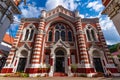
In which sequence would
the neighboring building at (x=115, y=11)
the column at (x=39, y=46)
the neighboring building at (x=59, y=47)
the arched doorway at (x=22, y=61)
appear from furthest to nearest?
the arched doorway at (x=22, y=61), the column at (x=39, y=46), the neighboring building at (x=59, y=47), the neighboring building at (x=115, y=11)

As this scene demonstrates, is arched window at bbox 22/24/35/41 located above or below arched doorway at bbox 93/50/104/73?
above

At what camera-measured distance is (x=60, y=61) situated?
1505 centimetres

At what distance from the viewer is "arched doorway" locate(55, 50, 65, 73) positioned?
1448 centimetres

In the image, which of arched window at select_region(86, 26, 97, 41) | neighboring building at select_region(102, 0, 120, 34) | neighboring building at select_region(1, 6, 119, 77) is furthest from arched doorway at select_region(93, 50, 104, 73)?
neighboring building at select_region(102, 0, 120, 34)

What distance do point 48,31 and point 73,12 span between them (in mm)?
6822

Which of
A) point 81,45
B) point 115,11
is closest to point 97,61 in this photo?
point 81,45

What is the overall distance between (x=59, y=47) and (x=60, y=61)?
7.77 ft

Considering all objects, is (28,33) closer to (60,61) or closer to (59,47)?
(59,47)

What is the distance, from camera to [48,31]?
17.2 meters

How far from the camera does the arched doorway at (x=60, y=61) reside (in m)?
14.5

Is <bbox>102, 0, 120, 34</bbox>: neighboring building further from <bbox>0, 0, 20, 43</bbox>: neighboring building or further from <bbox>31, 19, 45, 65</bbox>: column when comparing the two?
<bbox>31, 19, 45, 65</bbox>: column

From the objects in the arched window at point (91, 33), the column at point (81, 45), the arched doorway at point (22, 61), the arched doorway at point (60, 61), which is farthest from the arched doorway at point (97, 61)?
the arched doorway at point (22, 61)

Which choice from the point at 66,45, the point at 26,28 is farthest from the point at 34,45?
the point at 66,45

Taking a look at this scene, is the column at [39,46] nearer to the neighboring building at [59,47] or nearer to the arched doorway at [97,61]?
the neighboring building at [59,47]
